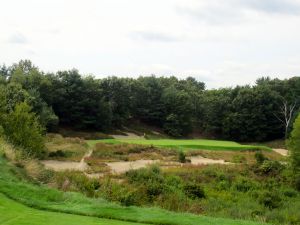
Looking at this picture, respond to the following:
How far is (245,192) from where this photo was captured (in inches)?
1190

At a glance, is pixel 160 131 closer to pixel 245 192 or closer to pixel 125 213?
pixel 245 192

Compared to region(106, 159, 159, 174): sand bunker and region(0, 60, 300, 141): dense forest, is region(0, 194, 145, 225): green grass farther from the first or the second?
region(0, 60, 300, 141): dense forest

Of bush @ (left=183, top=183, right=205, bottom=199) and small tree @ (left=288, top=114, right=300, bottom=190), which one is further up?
small tree @ (left=288, top=114, right=300, bottom=190)

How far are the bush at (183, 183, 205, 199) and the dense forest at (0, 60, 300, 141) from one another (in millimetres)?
42357

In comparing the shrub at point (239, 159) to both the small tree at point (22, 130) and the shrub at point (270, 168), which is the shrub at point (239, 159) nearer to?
the shrub at point (270, 168)

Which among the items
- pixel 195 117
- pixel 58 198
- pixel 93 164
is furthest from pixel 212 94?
pixel 58 198

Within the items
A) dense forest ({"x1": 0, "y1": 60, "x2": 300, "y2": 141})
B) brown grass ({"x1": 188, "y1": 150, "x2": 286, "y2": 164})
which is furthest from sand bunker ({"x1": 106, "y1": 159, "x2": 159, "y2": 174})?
dense forest ({"x1": 0, "y1": 60, "x2": 300, "y2": 141})

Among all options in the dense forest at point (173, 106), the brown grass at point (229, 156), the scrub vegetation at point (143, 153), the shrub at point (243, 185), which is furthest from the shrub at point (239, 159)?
the dense forest at point (173, 106)

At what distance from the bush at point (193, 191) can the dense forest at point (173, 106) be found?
42357 millimetres

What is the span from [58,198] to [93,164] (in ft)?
78.3

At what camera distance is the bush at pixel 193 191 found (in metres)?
25.9

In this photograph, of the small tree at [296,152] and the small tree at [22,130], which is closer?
the small tree at [22,130]

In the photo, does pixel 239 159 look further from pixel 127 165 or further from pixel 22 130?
pixel 22 130

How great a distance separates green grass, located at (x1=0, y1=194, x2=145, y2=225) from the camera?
339 inches
